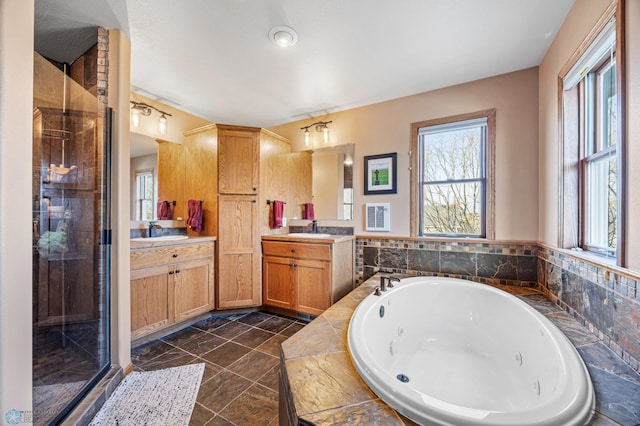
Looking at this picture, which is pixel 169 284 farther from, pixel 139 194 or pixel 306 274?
pixel 306 274

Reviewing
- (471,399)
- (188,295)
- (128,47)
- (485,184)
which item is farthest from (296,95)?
(471,399)

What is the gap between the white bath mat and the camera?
132 centimetres

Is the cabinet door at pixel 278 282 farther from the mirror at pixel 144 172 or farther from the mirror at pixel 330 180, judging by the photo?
the mirror at pixel 144 172

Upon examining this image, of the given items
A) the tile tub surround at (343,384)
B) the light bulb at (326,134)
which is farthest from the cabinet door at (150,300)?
the light bulb at (326,134)

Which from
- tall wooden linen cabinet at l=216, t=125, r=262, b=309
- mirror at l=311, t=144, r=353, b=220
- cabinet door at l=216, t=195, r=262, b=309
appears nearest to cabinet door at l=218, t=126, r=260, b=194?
tall wooden linen cabinet at l=216, t=125, r=262, b=309

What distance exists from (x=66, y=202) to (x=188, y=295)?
4.12ft

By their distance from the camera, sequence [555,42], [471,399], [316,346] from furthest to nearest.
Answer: [555,42], [471,399], [316,346]

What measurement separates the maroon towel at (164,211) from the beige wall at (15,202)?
1.83m

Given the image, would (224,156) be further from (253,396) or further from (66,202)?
(253,396)

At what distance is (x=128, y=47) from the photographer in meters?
1.66

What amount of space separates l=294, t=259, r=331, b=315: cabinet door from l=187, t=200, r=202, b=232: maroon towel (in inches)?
46.1

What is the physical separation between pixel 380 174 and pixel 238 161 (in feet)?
5.36

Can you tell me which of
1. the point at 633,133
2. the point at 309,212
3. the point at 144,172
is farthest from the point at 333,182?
the point at 633,133

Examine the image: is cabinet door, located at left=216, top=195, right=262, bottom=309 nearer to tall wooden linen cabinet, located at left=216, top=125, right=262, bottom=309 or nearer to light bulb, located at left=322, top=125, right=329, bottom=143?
tall wooden linen cabinet, located at left=216, top=125, right=262, bottom=309
